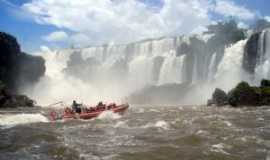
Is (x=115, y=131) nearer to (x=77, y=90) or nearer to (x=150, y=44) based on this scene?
(x=150, y=44)

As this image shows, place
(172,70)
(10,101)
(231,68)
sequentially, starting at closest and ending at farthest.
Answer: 1. (10,101)
2. (231,68)
3. (172,70)

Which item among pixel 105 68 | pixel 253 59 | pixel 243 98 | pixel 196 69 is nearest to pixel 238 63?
pixel 253 59

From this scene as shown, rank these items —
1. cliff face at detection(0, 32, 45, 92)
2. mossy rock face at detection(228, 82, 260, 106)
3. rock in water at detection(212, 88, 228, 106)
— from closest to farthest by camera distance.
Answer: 1. mossy rock face at detection(228, 82, 260, 106)
2. rock in water at detection(212, 88, 228, 106)
3. cliff face at detection(0, 32, 45, 92)

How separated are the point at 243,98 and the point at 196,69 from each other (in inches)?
1216

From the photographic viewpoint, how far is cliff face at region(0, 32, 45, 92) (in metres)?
74.0

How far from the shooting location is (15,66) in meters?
79.9

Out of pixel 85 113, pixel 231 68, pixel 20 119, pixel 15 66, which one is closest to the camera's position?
pixel 20 119

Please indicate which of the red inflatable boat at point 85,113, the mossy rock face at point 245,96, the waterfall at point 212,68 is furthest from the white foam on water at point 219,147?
the waterfall at point 212,68

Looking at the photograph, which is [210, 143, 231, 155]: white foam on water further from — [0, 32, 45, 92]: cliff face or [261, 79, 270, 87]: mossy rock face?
[0, 32, 45, 92]: cliff face

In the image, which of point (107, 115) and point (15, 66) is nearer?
point (107, 115)

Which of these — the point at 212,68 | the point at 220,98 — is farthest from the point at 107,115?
the point at 212,68

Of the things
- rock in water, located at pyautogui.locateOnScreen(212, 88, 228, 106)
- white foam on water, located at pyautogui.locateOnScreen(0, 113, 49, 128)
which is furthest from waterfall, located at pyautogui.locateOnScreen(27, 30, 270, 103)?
white foam on water, located at pyautogui.locateOnScreen(0, 113, 49, 128)

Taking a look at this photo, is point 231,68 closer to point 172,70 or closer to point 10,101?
point 172,70

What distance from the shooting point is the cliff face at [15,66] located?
7400 centimetres
